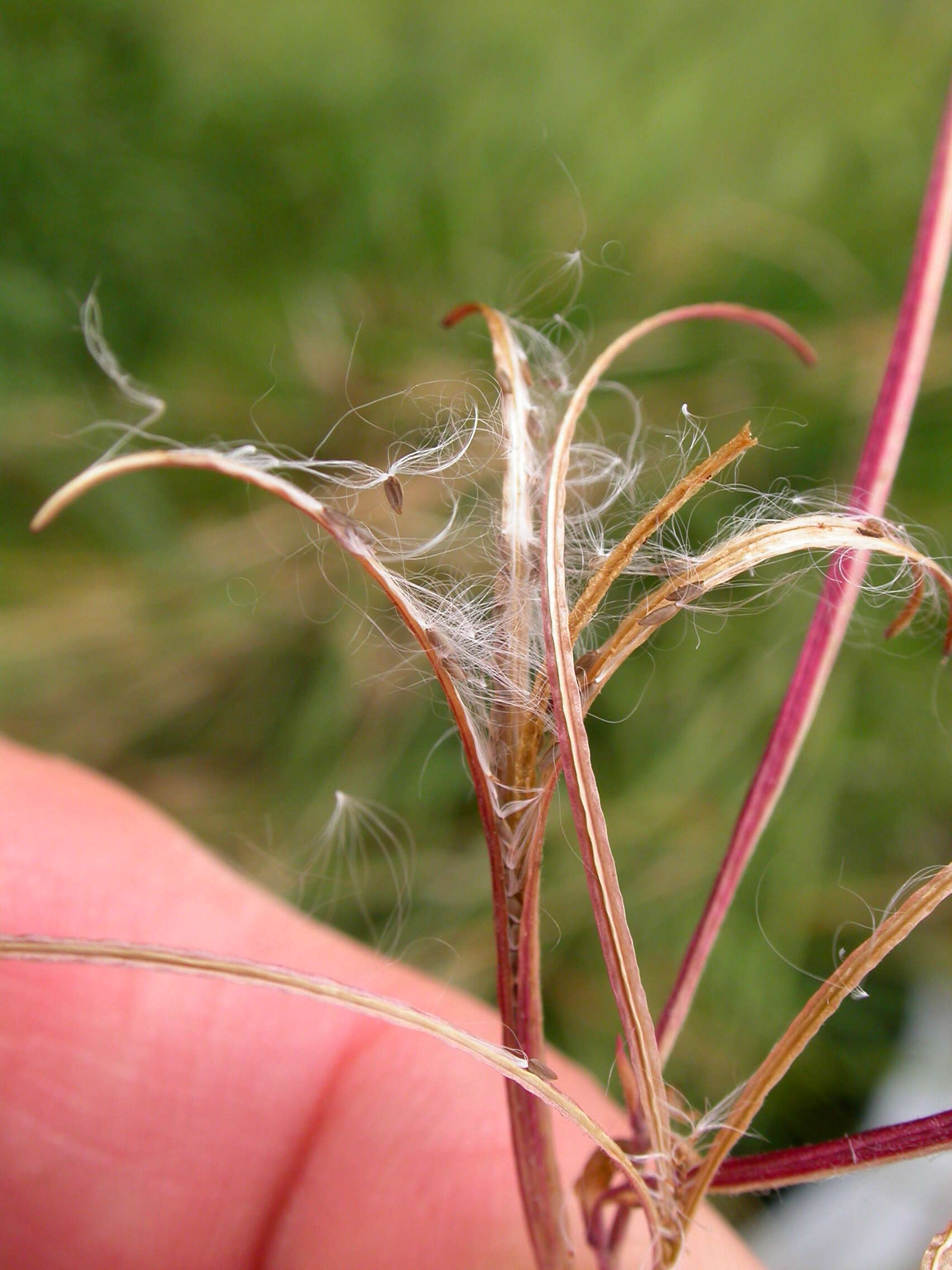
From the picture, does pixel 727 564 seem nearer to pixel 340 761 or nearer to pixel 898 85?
pixel 340 761

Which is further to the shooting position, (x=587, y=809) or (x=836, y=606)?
(x=836, y=606)

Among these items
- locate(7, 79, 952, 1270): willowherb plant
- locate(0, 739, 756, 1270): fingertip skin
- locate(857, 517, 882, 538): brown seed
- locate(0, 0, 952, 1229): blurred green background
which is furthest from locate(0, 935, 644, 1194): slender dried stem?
locate(0, 0, 952, 1229): blurred green background

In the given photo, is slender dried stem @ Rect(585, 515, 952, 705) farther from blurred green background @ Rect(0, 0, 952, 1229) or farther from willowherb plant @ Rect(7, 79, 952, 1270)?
blurred green background @ Rect(0, 0, 952, 1229)


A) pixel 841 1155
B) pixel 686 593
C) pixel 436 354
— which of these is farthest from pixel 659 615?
pixel 436 354

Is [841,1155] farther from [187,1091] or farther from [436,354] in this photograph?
[436,354]

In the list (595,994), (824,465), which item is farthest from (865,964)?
(824,465)

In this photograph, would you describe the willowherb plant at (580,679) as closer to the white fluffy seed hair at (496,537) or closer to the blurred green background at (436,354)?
the white fluffy seed hair at (496,537)

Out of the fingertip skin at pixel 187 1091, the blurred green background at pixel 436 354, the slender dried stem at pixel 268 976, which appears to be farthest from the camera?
the blurred green background at pixel 436 354

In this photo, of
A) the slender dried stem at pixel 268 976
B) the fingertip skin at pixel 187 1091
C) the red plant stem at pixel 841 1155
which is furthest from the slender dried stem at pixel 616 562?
the fingertip skin at pixel 187 1091
